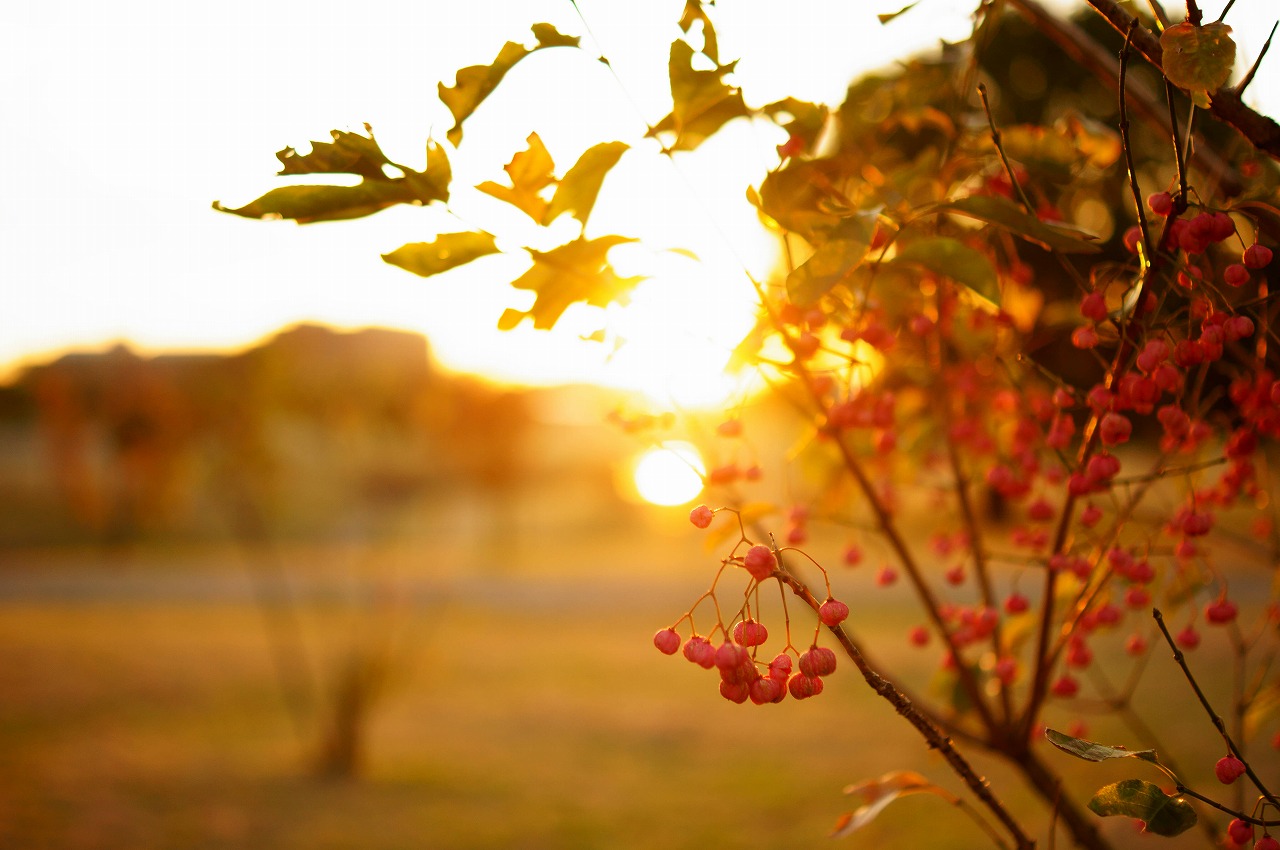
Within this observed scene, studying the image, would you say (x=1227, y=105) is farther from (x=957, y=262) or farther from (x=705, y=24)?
(x=705, y=24)

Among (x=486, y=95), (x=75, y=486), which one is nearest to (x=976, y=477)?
(x=486, y=95)

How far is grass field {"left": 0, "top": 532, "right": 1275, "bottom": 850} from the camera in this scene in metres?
4.56

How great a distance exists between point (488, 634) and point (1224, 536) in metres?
9.15

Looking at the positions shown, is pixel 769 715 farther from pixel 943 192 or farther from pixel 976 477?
pixel 943 192

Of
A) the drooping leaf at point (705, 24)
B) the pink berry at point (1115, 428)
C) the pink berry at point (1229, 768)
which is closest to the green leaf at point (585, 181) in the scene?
the drooping leaf at point (705, 24)

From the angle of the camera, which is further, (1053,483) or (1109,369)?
(1053,483)

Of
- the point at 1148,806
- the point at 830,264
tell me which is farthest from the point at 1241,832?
the point at 830,264

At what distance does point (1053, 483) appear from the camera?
1544 millimetres

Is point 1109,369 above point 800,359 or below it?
below

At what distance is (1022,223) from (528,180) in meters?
0.51

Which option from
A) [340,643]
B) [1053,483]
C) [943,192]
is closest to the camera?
[943,192]

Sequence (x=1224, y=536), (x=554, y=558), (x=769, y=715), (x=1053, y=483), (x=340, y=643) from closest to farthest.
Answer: (x=1053, y=483) < (x=1224, y=536) < (x=769, y=715) < (x=340, y=643) < (x=554, y=558)

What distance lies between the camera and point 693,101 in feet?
3.33

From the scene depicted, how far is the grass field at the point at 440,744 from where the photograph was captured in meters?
4.56
